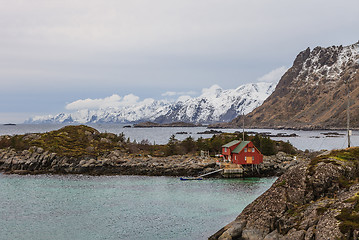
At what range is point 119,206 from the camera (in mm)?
44656

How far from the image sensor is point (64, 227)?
35.9m

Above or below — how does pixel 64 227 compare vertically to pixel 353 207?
below

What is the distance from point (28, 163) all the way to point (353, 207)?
76.2 m

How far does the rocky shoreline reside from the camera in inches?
2876

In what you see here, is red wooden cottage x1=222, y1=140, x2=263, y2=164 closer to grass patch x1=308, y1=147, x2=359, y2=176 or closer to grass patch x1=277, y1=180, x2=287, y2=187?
grass patch x1=308, y1=147, x2=359, y2=176

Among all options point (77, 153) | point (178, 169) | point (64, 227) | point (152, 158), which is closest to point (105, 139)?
point (77, 153)

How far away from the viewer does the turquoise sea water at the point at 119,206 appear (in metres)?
34.2

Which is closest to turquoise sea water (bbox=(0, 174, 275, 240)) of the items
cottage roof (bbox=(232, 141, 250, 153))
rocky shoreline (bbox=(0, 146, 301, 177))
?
rocky shoreline (bbox=(0, 146, 301, 177))

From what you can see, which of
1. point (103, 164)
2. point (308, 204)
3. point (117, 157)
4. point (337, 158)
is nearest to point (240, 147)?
point (117, 157)

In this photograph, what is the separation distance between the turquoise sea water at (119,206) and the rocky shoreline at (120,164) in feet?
21.0

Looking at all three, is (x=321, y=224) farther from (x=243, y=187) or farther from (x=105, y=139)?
(x=105, y=139)

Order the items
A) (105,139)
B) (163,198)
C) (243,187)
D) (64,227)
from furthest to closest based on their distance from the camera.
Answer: (105,139)
(243,187)
(163,198)
(64,227)

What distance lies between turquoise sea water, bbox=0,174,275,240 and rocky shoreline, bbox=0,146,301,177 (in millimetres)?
6401

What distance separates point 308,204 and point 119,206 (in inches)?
1068
